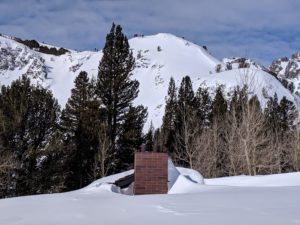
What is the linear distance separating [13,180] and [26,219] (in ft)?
54.1

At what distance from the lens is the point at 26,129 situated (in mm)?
20484

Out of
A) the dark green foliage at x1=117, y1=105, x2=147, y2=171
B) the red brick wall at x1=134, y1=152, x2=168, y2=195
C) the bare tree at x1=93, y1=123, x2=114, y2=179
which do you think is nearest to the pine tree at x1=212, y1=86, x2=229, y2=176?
the dark green foliage at x1=117, y1=105, x2=147, y2=171

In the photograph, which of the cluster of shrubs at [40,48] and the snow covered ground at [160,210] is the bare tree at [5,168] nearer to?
the snow covered ground at [160,210]

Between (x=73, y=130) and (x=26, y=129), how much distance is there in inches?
163

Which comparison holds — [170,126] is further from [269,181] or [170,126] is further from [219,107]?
[269,181]

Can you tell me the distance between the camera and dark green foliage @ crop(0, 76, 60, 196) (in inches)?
770

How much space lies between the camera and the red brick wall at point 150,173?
7648 mm

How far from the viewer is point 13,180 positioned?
1956 cm

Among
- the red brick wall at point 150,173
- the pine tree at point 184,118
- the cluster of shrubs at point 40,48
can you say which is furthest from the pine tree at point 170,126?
the cluster of shrubs at point 40,48

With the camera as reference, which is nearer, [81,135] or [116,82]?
[81,135]

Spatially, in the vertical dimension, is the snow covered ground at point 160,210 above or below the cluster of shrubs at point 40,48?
below

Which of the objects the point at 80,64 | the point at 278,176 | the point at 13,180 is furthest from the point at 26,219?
the point at 80,64

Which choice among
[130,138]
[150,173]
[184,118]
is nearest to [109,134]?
[130,138]

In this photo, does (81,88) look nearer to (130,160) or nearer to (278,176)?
(130,160)
